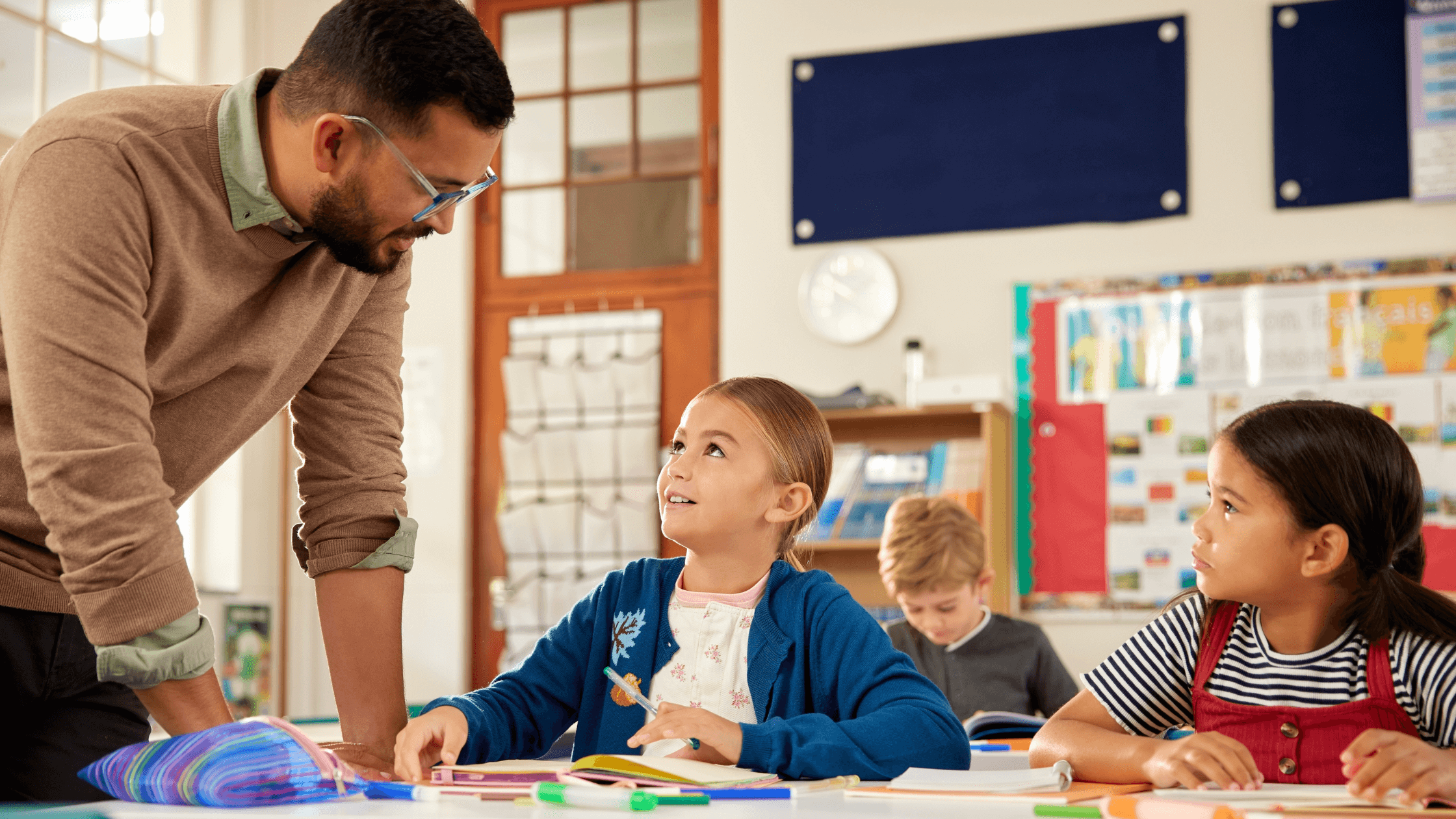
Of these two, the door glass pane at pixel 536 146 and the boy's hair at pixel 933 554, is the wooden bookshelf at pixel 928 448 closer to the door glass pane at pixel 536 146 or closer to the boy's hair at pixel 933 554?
the boy's hair at pixel 933 554

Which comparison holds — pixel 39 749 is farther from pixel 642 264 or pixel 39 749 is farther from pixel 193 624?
pixel 642 264

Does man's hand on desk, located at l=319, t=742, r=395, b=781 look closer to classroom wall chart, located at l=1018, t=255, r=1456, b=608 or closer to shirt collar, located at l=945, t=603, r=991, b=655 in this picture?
shirt collar, located at l=945, t=603, r=991, b=655

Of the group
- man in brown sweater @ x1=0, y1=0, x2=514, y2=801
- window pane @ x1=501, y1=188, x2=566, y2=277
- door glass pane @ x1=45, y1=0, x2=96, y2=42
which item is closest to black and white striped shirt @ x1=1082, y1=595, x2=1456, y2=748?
man in brown sweater @ x1=0, y1=0, x2=514, y2=801

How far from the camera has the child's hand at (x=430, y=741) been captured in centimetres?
114

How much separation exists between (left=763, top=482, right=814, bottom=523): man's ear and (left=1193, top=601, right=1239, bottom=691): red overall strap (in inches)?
17.7

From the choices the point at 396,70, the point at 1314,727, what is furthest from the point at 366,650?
the point at 1314,727

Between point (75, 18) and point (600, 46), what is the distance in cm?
180

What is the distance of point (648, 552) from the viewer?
4.62 meters

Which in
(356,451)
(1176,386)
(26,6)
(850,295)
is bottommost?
(356,451)

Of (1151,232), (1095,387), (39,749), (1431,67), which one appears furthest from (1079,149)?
(39,749)

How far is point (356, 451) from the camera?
1.47 metres

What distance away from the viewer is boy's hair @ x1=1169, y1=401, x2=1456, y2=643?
4.30 feet

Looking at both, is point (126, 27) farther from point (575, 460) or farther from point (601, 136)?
point (575, 460)

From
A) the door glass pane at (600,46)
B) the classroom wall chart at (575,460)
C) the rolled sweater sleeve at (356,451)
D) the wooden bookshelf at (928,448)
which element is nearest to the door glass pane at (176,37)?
the door glass pane at (600,46)
